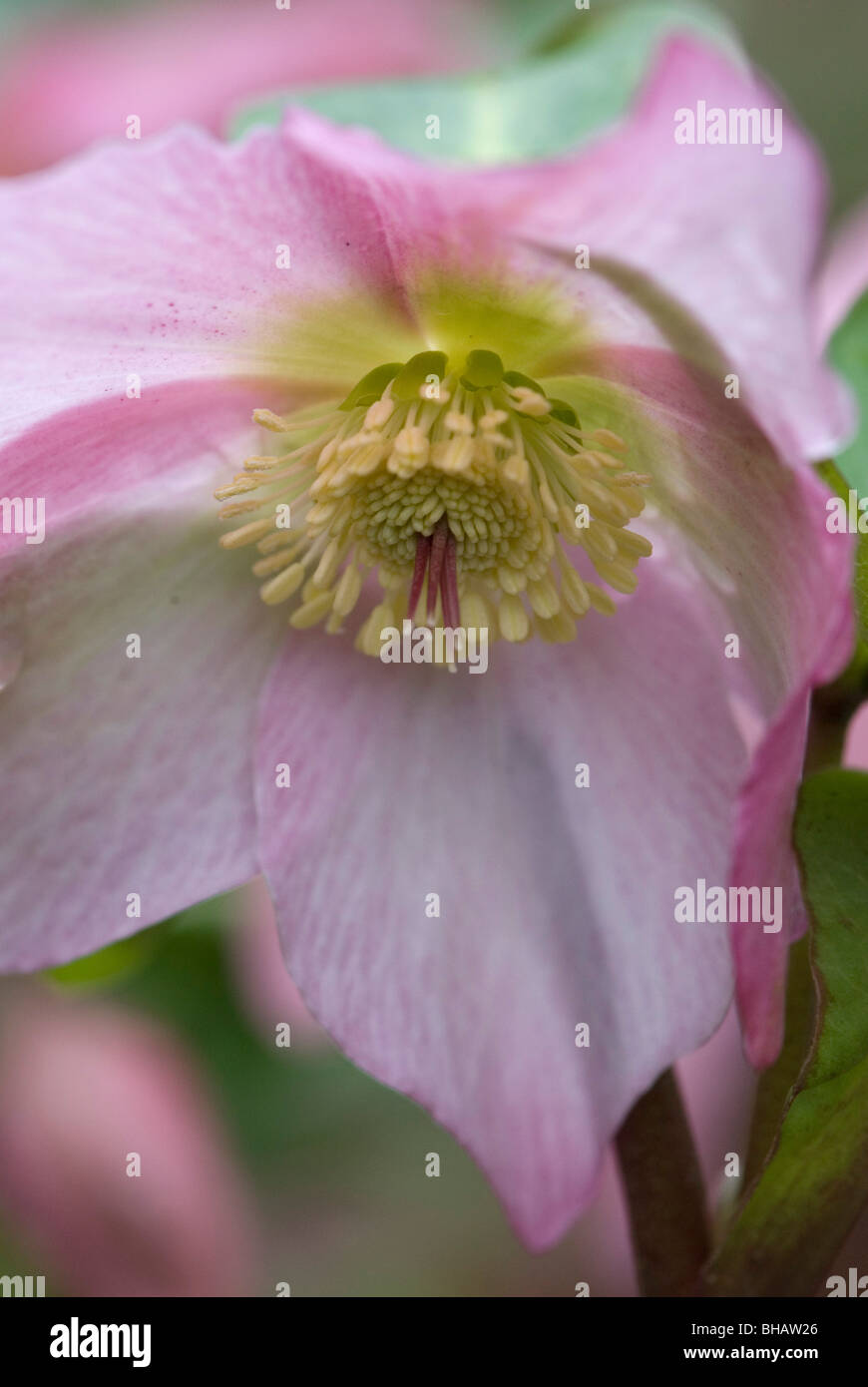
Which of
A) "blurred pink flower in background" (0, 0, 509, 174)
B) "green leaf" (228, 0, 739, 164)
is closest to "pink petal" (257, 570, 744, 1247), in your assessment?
"green leaf" (228, 0, 739, 164)

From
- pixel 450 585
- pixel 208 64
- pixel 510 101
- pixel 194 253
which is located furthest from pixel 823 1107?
pixel 208 64

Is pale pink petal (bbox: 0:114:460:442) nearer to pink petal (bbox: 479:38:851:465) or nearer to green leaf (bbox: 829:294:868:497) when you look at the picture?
pink petal (bbox: 479:38:851:465)

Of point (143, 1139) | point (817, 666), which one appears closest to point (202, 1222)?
point (143, 1139)

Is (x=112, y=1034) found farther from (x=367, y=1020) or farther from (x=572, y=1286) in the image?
(x=367, y=1020)

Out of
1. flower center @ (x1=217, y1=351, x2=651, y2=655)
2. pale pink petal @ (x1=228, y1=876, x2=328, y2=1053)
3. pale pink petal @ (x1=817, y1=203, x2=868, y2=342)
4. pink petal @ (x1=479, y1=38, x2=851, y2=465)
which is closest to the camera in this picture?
pink petal @ (x1=479, y1=38, x2=851, y2=465)

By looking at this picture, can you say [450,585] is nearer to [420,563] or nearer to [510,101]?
[420,563]
